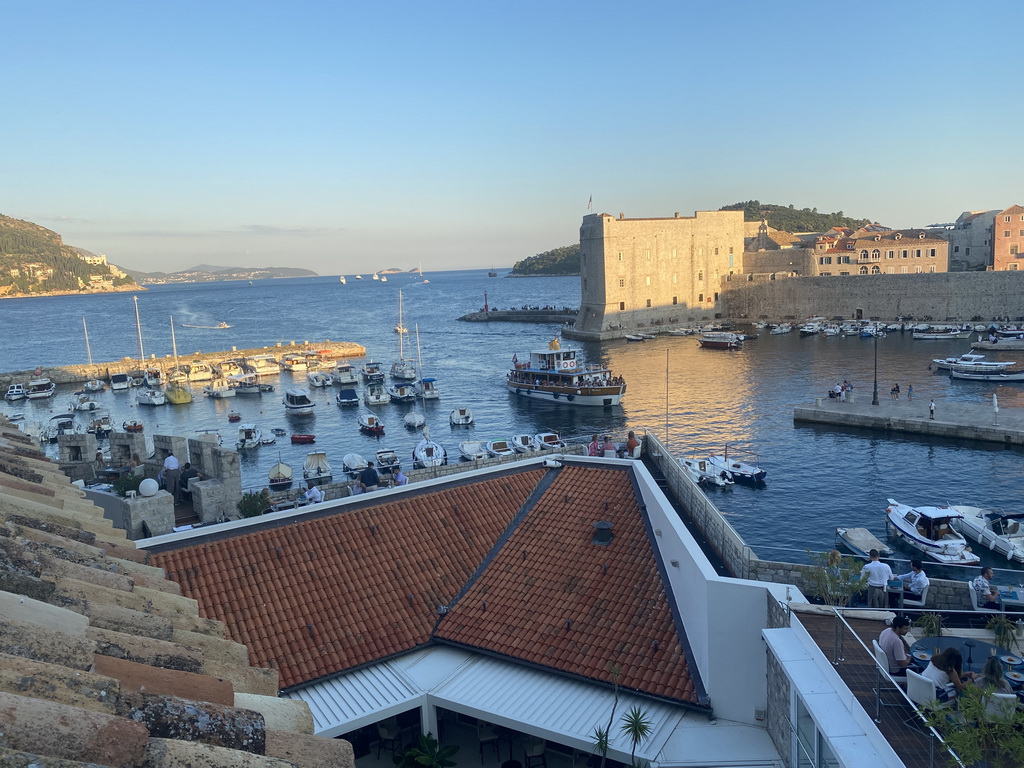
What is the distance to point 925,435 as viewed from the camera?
31.3 m

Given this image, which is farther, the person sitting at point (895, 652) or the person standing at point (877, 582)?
the person standing at point (877, 582)

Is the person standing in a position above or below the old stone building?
below

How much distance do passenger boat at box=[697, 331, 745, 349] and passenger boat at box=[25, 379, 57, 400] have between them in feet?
161

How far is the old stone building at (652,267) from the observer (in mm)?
70250

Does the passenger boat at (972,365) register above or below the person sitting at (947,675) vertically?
below

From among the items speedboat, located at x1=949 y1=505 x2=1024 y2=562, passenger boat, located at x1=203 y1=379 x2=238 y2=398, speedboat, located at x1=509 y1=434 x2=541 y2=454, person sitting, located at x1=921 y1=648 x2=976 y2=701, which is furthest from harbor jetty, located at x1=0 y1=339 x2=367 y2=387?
person sitting, located at x1=921 y1=648 x2=976 y2=701

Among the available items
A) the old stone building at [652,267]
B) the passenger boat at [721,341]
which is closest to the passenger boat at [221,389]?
the old stone building at [652,267]

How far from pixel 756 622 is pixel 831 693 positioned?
6.16 feet

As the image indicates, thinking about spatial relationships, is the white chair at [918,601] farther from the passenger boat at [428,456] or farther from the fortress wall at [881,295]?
the fortress wall at [881,295]

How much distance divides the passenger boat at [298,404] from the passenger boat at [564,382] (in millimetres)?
12149

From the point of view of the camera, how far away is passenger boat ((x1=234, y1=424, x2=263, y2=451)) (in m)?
37.4

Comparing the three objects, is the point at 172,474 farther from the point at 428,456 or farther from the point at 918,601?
the point at 428,456

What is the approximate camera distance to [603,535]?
1159 centimetres

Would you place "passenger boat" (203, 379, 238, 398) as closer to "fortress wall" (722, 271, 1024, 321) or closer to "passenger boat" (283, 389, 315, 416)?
"passenger boat" (283, 389, 315, 416)
